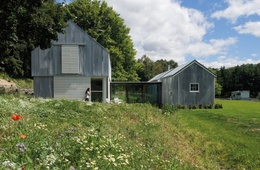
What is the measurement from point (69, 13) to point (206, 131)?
3073cm

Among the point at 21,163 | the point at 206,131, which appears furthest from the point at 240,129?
the point at 21,163

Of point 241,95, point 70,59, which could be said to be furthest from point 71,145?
point 241,95

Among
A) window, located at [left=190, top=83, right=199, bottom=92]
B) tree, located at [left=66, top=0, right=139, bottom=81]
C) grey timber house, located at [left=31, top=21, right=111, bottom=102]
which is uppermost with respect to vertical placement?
tree, located at [left=66, top=0, right=139, bottom=81]

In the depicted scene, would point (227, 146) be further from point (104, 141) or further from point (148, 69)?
point (148, 69)

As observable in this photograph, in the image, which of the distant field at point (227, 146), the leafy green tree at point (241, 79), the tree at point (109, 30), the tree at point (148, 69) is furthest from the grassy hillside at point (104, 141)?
the leafy green tree at point (241, 79)

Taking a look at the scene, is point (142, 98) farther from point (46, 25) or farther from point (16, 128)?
point (16, 128)

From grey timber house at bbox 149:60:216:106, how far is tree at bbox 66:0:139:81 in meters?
13.6

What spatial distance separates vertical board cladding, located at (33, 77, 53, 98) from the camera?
21.6 meters

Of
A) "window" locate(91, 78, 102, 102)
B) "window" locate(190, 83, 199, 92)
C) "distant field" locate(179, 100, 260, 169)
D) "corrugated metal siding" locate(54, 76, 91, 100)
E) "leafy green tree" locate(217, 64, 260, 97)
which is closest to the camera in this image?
"distant field" locate(179, 100, 260, 169)

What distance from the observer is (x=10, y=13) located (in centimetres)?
1362

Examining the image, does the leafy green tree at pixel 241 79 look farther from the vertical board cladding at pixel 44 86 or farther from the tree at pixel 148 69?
the vertical board cladding at pixel 44 86

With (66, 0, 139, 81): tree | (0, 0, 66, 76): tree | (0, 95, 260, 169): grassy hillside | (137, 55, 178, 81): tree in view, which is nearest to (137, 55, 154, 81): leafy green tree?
(137, 55, 178, 81): tree

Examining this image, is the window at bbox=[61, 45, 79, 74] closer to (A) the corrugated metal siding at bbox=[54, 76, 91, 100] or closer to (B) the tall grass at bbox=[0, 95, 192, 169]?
(A) the corrugated metal siding at bbox=[54, 76, 91, 100]

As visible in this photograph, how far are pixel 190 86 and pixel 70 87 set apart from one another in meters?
13.0
